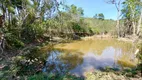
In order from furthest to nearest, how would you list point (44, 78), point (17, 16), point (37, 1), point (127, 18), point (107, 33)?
1. point (107, 33)
2. point (127, 18)
3. point (17, 16)
4. point (37, 1)
5. point (44, 78)

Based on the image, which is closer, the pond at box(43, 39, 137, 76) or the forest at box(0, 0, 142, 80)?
the forest at box(0, 0, 142, 80)

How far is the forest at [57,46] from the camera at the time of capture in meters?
7.30

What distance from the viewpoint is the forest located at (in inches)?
287

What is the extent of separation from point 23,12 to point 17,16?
92.0 inches

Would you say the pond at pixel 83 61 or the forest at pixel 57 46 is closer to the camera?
the forest at pixel 57 46

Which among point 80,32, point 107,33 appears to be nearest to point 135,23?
point 107,33

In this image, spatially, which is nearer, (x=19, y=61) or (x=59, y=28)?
(x=19, y=61)

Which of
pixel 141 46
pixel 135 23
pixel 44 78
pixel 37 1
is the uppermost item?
pixel 37 1

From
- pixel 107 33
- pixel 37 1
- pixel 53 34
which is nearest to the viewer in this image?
pixel 37 1

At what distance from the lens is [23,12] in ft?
52.3

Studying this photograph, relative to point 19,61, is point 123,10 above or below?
above

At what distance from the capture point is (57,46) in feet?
57.5

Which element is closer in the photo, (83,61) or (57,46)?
(83,61)

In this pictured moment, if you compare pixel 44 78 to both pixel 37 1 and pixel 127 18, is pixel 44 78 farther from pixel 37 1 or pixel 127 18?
pixel 127 18
